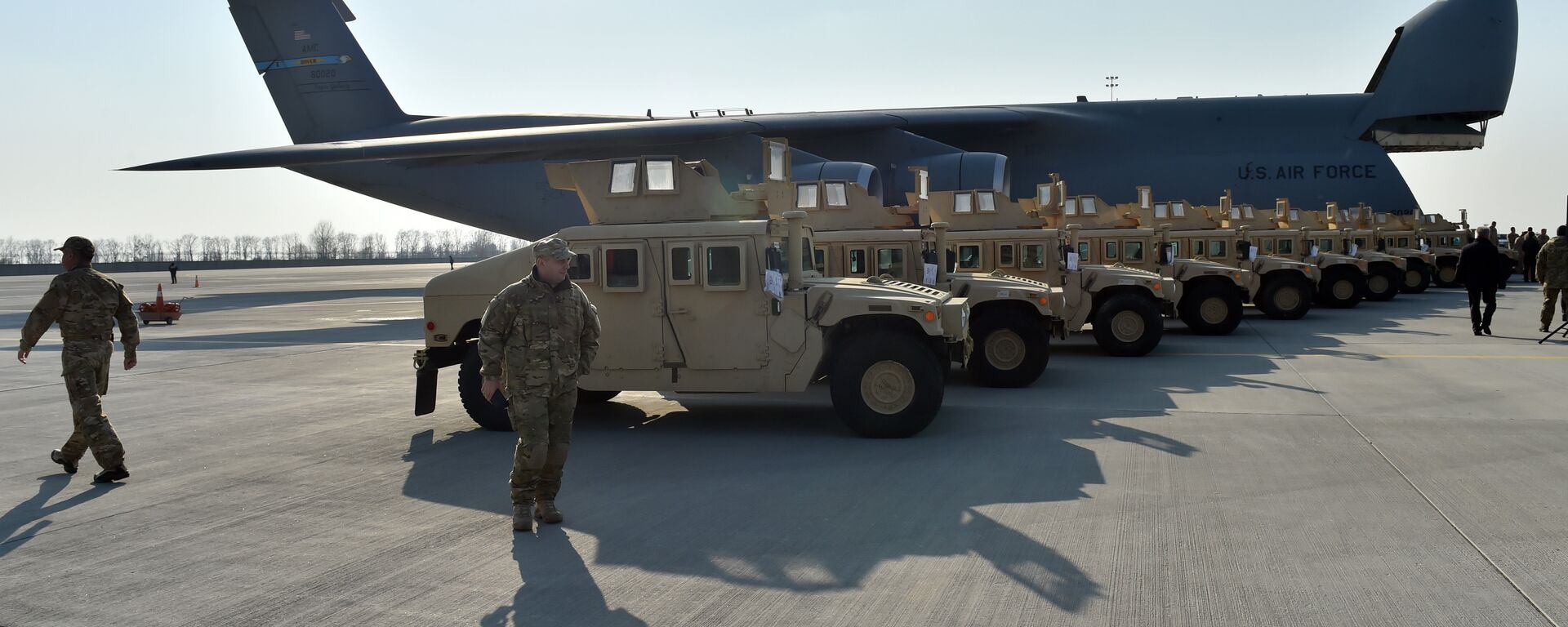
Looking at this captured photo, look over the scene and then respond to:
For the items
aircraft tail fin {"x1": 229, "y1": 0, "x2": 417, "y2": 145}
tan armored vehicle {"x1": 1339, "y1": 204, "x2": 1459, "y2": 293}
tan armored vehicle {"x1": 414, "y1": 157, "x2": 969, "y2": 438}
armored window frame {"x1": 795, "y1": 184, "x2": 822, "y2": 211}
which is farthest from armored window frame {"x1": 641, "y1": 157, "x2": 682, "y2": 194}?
aircraft tail fin {"x1": 229, "y1": 0, "x2": 417, "y2": 145}

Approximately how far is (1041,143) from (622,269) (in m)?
20.0

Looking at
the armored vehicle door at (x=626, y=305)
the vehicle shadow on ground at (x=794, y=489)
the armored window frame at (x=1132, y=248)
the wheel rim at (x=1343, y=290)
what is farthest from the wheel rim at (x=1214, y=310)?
the armored vehicle door at (x=626, y=305)

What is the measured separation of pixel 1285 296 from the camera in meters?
19.3

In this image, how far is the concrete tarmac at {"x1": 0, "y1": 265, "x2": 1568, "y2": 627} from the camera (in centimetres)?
431

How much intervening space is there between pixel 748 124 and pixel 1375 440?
17.3 metres

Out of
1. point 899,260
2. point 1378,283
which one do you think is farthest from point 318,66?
point 1378,283

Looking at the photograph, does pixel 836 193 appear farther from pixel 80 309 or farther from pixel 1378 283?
pixel 1378 283

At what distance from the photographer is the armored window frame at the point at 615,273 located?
838 centimetres

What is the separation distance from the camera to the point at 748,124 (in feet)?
76.7

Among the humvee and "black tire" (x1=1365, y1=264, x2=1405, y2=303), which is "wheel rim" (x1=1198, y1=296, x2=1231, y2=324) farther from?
"black tire" (x1=1365, y1=264, x2=1405, y2=303)

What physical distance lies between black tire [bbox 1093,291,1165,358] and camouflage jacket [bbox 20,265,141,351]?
10.6 metres

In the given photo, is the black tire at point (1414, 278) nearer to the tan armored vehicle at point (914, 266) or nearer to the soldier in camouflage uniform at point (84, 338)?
the tan armored vehicle at point (914, 266)

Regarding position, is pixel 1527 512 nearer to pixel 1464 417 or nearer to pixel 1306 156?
pixel 1464 417

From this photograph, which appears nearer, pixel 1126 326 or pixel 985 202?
pixel 1126 326
